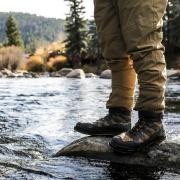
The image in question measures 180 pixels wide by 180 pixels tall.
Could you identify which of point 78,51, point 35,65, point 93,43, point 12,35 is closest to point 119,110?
point 35,65

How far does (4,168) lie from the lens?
8.35 ft

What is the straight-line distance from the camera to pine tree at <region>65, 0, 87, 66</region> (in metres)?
48.7

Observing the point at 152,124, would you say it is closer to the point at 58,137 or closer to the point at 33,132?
the point at 58,137

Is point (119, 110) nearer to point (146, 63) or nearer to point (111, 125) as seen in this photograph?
point (111, 125)

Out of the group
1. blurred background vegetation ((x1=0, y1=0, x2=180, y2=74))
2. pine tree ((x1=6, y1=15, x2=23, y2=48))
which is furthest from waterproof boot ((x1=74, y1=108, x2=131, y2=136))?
pine tree ((x1=6, y1=15, x2=23, y2=48))

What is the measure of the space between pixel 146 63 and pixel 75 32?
47.1 meters

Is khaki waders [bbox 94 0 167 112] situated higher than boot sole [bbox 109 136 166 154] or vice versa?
khaki waders [bbox 94 0 167 112]

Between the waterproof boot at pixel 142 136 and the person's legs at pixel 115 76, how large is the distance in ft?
1.10

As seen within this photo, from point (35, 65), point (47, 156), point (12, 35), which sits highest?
point (12, 35)

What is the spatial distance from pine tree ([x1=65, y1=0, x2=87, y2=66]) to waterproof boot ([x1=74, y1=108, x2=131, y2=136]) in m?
44.4

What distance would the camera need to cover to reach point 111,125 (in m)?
3.14

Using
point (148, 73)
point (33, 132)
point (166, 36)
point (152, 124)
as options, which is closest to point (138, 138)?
point (152, 124)

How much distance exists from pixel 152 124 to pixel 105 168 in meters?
0.43

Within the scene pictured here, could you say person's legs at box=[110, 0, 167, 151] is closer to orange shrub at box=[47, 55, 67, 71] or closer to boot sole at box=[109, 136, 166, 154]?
boot sole at box=[109, 136, 166, 154]
